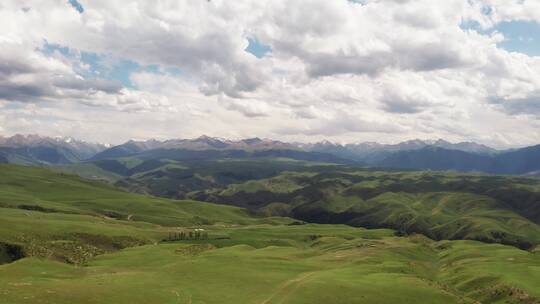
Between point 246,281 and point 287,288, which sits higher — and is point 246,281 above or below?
below

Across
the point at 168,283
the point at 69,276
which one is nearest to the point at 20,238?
the point at 69,276

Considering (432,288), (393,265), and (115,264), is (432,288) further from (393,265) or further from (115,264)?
(115,264)

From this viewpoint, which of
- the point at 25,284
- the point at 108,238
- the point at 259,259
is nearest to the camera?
the point at 25,284

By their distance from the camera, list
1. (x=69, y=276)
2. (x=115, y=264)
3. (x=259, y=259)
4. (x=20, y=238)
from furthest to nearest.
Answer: (x=20, y=238) → (x=259, y=259) → (x=115, y=264) → (x=69, y=276)

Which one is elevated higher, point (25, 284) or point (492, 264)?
point (25, 284)

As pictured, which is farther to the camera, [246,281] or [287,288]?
[246,281]

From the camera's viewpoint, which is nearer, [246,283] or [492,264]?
[246,283]

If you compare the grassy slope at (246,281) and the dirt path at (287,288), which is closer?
the grassy slope at (246,281)

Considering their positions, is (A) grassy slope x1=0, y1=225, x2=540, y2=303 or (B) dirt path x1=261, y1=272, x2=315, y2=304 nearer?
(A) grassy slope x1=0, y1=225, x2=540, y2=303
